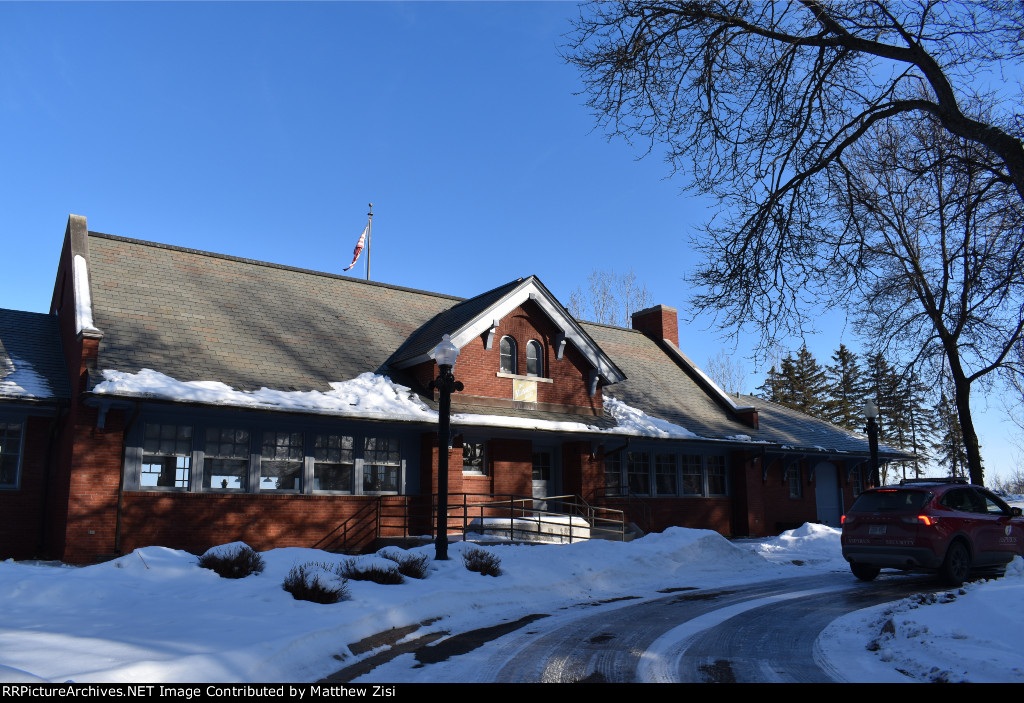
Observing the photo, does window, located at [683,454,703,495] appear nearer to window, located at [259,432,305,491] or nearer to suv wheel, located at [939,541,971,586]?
suv wheel, located at [939,541,971,586]

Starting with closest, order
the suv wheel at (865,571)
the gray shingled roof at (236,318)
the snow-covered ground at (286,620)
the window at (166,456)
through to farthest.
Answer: the snow-covered ground at (286,620) → the suv wheel at (865,571) → the window at (166,456) → the gray shingled roof at (236,318)

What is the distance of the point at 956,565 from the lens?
487 inches

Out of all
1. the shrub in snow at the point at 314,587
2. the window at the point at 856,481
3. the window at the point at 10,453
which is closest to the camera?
the shrub in snow at the point at 314,587

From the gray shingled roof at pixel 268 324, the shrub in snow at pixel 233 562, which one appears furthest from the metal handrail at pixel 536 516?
the shrub in snow at pixel 233 562

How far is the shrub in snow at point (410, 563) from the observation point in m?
11.0

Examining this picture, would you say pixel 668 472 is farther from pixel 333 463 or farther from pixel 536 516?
pixel 333 463

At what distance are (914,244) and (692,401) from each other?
29.6 ft

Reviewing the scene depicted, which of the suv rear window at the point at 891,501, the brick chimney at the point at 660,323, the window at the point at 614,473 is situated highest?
the brick chimney at the point at 660,323

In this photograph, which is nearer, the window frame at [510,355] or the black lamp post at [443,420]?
the black lamp post at [443,420]

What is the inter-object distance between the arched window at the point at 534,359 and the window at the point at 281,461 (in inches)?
274

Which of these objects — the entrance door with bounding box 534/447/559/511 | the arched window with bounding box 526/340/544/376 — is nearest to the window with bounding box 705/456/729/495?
the entrance door with bounding box 534/447/559/511

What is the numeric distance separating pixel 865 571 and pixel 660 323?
18.1 m

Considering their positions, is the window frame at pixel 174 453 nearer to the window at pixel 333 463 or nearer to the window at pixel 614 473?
the window at pixel 333 463
